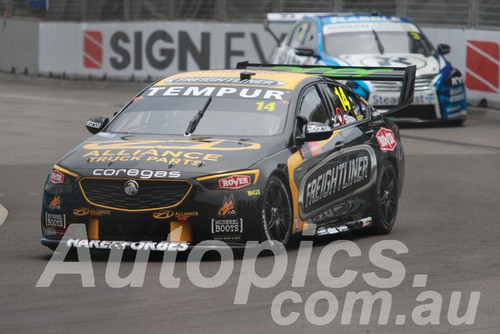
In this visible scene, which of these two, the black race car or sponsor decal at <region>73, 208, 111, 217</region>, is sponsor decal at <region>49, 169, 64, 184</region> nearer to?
the black race car

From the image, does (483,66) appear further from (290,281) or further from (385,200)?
(290,281)

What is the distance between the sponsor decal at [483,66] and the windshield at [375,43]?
1604 mm

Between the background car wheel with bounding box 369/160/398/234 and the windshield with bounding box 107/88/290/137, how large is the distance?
4.22ft

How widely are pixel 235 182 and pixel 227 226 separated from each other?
31cm

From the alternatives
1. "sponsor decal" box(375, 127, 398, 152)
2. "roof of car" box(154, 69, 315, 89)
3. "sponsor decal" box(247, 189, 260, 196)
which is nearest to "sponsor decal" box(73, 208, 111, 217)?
"sponsor decal" box(247, 189, 260, 196)

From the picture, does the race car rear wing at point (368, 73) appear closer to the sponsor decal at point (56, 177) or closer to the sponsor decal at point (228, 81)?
the sponsor decal at point (228, 81)

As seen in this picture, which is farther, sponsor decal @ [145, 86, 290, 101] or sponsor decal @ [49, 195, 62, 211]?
sponsor decal @ [145, 86, 290, 101]

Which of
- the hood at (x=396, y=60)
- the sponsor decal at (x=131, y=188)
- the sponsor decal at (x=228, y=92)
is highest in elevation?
the sponsor decal at (x=228, y=92)

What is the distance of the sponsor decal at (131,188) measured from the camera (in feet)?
31.2

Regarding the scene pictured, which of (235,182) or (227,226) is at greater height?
(235,182)

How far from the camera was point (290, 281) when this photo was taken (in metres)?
8.77

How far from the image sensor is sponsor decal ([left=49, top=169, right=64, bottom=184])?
980 centimetres

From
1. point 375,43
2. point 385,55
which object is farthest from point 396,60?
point 375,43

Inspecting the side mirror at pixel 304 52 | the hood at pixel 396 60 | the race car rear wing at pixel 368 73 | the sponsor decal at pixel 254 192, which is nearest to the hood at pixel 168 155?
the sponsor decal at pixel 254 192
